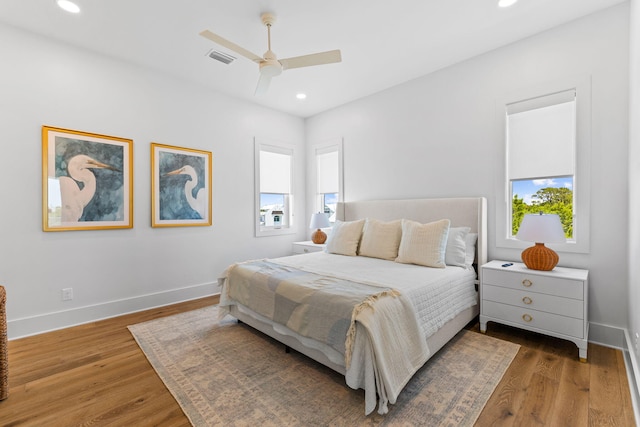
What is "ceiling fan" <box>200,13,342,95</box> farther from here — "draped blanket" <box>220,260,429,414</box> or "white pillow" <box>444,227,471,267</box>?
"white pillow" <box>444,227,471,267</box>

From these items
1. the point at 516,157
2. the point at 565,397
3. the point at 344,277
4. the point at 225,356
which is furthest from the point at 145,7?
the point at 565,397

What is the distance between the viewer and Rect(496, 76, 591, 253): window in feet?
8.55

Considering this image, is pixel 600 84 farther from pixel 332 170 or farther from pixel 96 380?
pixel 96 380

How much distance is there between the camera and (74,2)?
240 cm

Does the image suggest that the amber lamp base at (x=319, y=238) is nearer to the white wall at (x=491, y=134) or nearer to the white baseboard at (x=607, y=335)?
the white wall at (x=491, y=134)

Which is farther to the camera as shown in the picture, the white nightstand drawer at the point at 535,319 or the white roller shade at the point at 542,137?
the white roller shade at the point at 542,137

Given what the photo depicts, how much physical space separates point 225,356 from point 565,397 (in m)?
2.40

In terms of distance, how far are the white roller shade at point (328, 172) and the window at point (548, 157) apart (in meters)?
2.47

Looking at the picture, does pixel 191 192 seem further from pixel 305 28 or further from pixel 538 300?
pixel 538 300

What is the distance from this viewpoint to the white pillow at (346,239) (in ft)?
11.8

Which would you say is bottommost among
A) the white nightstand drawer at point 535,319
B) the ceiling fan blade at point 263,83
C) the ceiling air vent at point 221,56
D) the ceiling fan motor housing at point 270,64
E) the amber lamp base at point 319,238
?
the white nightstand drawer at point 535,319

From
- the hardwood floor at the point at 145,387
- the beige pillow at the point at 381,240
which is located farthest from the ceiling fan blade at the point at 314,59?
the hardwood floor at the point at 145,387

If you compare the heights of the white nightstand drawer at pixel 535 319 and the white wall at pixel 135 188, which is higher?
the white wall at pixel 135 188

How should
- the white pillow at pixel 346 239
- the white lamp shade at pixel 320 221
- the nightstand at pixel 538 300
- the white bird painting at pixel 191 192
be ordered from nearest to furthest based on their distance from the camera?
the nightstand at pixel 538 300
the white pillow at pixel 346 239
the white bird painting at pixel 191 192
the white lamp shade at pixel 320 221
